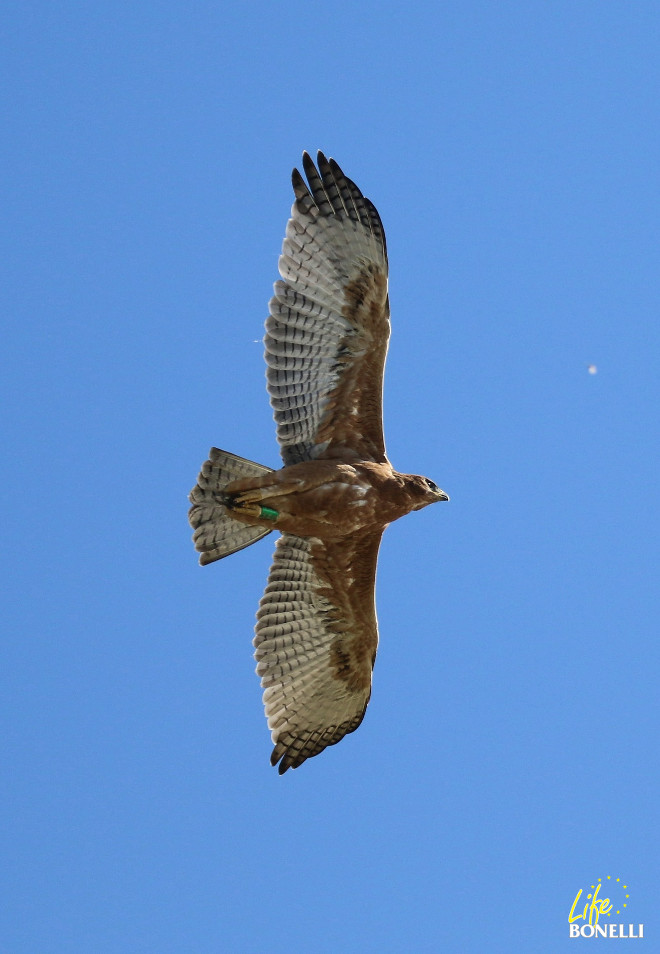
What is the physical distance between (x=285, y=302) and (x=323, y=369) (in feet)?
2.37

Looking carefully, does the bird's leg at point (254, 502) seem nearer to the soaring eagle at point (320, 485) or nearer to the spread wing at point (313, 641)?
the soaring eagle at point (320, 485)

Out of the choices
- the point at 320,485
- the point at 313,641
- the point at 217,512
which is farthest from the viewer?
the point at 313,641

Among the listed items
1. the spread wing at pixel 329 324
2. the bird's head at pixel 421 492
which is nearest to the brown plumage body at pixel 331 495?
the bird's head at pixel 421 492

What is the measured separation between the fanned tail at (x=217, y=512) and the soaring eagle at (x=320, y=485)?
0.01m

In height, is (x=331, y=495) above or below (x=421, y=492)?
below

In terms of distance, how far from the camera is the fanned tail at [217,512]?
12844mm

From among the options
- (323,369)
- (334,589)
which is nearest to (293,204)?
(323,369)

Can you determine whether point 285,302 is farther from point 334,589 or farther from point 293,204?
point 334,589

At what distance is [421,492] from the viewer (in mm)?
12852

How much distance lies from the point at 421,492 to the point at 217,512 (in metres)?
1.82

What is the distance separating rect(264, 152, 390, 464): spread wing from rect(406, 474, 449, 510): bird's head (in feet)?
1.46

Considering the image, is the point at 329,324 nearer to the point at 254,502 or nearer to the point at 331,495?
the point at 331,495

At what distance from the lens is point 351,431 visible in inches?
516

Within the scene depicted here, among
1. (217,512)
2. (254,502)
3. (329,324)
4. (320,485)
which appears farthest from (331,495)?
(329,324)
